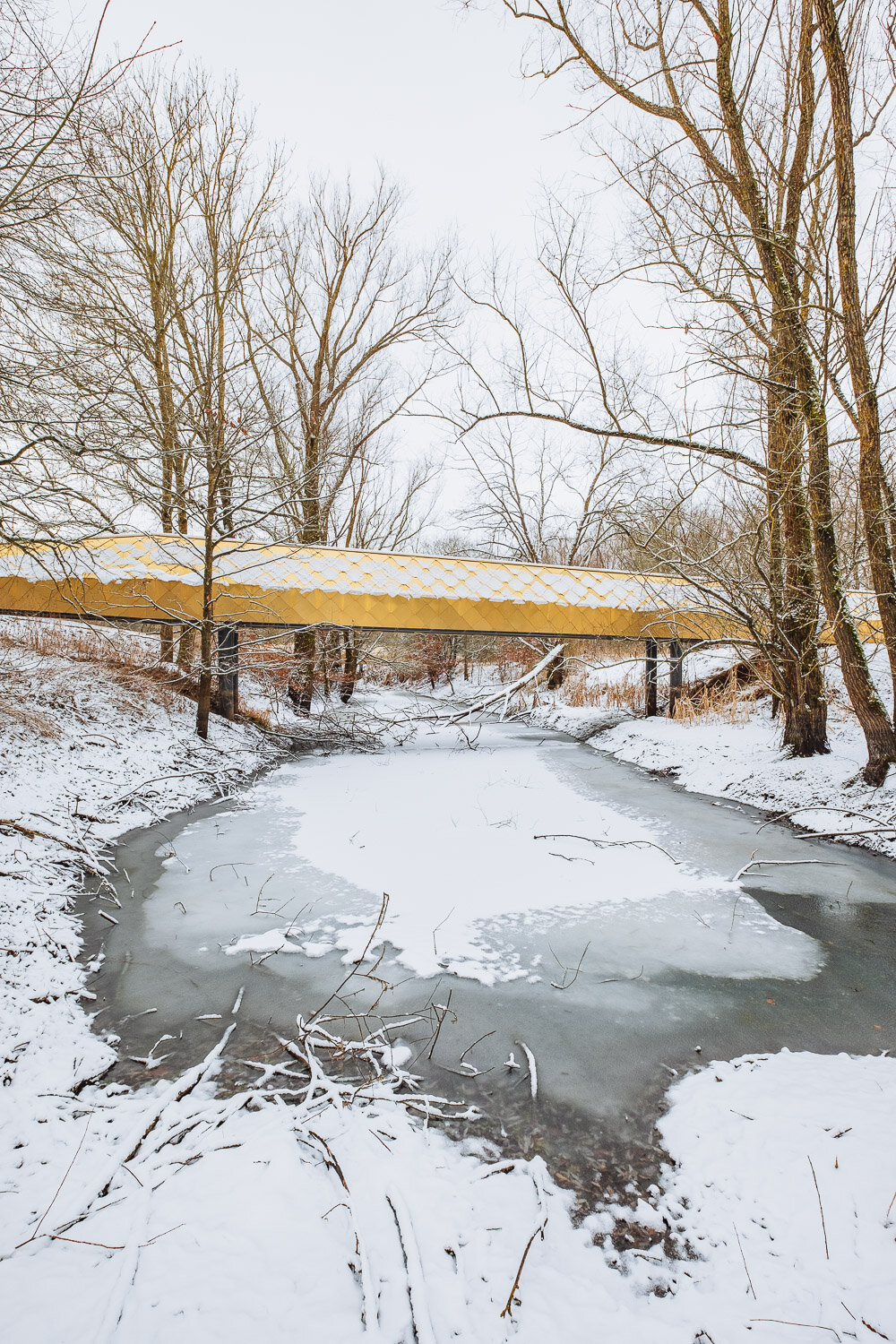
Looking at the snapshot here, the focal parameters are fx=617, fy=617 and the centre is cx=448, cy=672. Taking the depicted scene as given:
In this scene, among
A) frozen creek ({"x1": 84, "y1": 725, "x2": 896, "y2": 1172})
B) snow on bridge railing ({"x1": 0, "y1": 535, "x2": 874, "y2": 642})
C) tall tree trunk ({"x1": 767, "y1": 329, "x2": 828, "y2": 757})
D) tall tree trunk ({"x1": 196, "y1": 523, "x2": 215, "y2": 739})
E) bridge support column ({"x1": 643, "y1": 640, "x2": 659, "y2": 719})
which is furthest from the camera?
bridge support column ({"x1": 643, "y1": 640, "x2": 659, "y2": 719})

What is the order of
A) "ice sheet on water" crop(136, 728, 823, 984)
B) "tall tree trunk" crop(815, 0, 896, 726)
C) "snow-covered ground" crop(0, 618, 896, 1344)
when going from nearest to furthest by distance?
"snow-covered ground" crop(0, 618, 896, 1344) < "ice sheet on water" crop(136, 728, 823, 984) < "tall tree trunk" crop(815, 0, 896, 726)

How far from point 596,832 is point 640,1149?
392cm

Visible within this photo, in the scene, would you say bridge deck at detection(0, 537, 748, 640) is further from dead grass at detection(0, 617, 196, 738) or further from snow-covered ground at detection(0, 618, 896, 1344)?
snow-covered ground at detection(0, 618, 896, 1344)

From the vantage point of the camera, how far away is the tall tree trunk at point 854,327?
5.49 meters

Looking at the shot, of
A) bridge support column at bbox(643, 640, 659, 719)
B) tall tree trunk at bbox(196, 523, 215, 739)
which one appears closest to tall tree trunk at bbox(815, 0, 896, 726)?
bridge support column at bbox(643, 640, 659, 719)

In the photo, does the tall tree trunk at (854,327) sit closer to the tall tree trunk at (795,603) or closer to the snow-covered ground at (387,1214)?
the tall tree trunk at (795,603)

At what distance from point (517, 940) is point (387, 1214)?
6.74 feet

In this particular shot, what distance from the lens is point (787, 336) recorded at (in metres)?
6.52

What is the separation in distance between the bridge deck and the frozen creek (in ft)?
11.6

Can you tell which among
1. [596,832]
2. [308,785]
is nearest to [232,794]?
[308,785]

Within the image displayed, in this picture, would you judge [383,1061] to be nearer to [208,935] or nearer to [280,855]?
[208,935]

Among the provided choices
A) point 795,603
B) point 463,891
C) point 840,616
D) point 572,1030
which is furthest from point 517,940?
point 795,603

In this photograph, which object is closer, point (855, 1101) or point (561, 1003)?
point (855, 1101)

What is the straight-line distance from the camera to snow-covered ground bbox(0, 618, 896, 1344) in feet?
5.10
